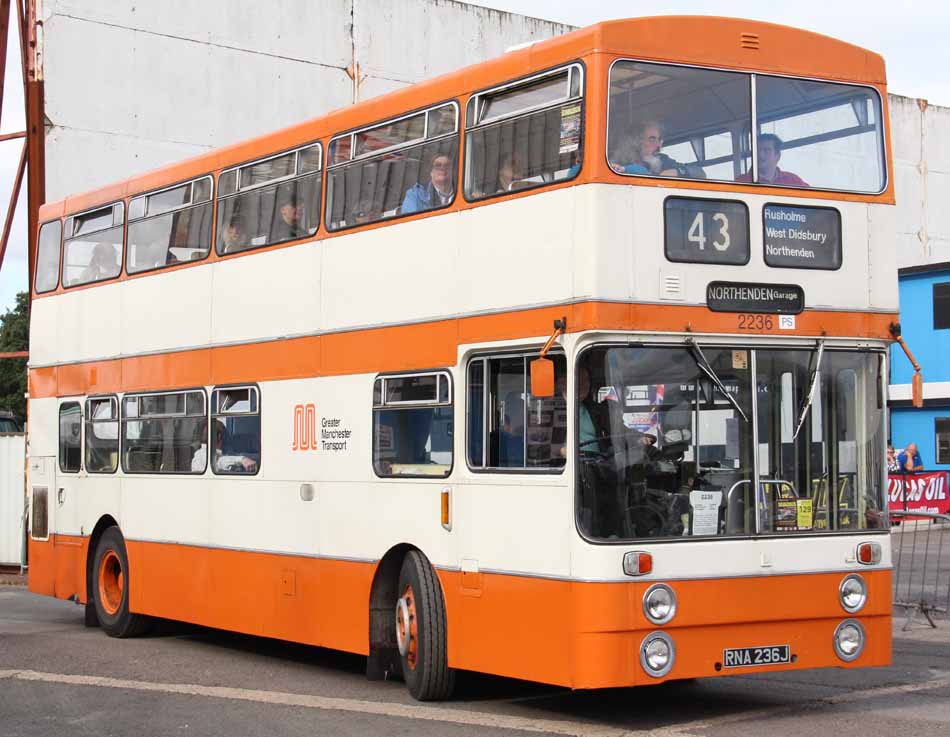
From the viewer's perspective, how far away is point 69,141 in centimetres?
2942

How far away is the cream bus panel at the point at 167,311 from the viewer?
1495cm

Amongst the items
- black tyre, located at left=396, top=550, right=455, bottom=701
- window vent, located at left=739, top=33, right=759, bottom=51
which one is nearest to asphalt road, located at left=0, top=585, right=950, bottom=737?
black tyre, located at left=396, top=550, right=455, bottom=701

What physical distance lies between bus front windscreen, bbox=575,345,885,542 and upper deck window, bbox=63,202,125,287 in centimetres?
802

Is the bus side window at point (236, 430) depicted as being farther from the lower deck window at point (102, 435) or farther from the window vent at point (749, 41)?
the window vent at point (749, 41)

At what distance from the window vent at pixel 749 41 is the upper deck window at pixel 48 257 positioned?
32.1 ft

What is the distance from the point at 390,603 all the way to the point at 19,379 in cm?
6929

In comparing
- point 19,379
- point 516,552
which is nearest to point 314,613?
point 516,552

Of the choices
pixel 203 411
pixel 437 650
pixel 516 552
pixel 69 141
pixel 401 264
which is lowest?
pixel 437 650

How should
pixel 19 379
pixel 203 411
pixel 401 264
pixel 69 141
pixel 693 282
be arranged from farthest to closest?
pixel 19 379 < pixel 69 141 < pixel 203 411 < pixel 401 264 < pixel 693 282

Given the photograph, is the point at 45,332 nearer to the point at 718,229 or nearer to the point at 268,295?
the point at 268,295

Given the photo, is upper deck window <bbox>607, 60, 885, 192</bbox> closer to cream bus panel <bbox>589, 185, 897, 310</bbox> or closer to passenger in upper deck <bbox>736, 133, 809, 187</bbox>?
passenger in upper deck <bbox>736, 133, 809, 187</bbox>

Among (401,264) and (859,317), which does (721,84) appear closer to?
(859,317)

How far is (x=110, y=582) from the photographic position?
55.1 feet

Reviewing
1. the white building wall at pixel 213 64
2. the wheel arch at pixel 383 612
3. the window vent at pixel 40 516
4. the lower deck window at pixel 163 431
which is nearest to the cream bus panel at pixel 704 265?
the wheel arch at pixel 383 612
